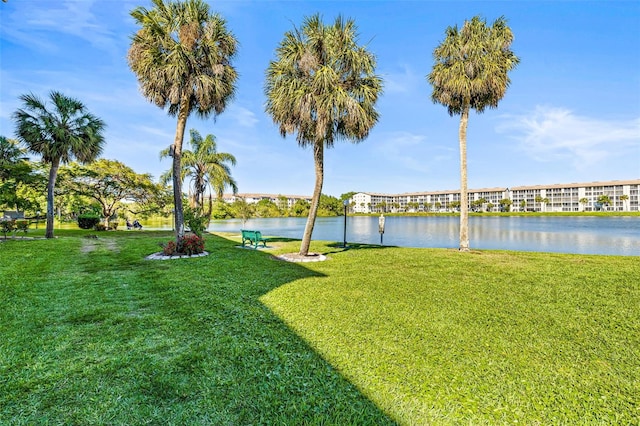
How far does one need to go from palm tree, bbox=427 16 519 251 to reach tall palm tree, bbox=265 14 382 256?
5317 millimetres

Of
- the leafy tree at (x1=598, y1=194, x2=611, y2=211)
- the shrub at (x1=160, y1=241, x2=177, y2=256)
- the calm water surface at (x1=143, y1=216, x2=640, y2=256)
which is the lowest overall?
the calm water surface at (x1=143, y1=216, x2=640, y2=256)

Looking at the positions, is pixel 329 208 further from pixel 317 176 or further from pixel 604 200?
pixel 317 176

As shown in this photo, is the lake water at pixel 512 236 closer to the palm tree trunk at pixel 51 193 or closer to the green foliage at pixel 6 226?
the palm tree trunk at pixel 51 193

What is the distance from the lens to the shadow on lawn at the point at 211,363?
2.41 meters

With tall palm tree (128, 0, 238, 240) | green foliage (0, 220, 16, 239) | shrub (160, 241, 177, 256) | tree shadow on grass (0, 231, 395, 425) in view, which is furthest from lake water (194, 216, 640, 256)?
tree shadow on grass (0, 231, 395, 425)

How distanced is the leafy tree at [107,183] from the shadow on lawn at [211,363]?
23727mm

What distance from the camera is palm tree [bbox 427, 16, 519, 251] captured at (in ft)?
44.0

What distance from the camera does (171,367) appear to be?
3047 mm

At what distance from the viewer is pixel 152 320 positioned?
436cm

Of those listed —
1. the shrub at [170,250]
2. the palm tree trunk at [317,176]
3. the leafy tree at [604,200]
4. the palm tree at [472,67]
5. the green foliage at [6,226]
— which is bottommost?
the shrub at [170,250]

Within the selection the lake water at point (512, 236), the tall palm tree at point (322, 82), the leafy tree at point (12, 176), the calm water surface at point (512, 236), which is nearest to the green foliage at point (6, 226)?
the leafy tree at point (12, 176)

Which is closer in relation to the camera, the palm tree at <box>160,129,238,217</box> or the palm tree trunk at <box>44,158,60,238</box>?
the palm tree trunk at <box>44,158,60,238</box>

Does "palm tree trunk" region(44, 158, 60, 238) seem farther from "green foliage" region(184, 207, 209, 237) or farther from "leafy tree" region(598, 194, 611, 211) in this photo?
"leafy tree" region(598, 194, 611, 211)

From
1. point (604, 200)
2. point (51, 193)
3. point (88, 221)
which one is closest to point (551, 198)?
point (604, 200)
